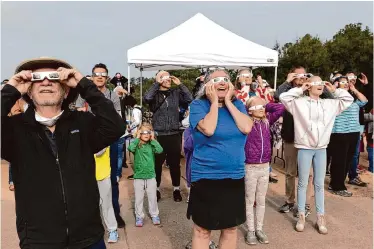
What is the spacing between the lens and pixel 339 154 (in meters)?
5.79

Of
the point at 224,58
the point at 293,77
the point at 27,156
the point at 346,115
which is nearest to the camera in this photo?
the point at 27,156

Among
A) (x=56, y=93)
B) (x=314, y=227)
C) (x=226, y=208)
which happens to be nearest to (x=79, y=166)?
(x=56, y=93)

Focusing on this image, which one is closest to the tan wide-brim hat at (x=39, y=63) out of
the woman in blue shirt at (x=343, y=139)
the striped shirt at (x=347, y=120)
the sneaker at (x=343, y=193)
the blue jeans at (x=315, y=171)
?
the blue jeans at (x=315, y=171)

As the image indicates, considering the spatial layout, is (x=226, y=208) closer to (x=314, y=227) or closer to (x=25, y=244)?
(x=25, y=244)

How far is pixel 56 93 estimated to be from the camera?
2.06 meters

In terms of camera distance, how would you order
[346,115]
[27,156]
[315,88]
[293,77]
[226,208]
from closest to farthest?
[27,156] → [226,208] → [315,88] → [293,77] → [346,115]

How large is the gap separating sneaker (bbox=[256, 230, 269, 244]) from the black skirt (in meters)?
1.09

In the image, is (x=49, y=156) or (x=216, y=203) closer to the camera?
(x=49, y=156)

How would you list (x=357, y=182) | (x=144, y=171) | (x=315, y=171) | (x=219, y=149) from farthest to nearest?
(x=357, y=182)
(x=144, y=171)
(x=315, y=171)
(x=219, y=149)

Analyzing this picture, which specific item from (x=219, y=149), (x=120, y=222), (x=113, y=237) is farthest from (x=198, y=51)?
(x=219, y=149)

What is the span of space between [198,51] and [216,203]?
4.71 metres

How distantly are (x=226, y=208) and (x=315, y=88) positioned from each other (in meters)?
1.99

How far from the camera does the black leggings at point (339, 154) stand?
5.77m

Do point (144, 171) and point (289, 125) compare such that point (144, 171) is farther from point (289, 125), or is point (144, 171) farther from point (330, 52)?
point (330, 52)
